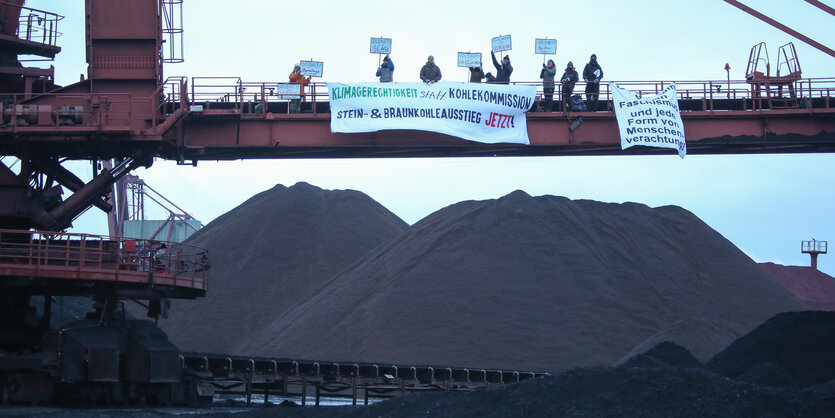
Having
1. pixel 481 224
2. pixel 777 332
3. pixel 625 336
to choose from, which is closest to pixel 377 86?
pixel 777 332

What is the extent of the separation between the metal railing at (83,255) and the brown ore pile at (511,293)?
53.1 feet

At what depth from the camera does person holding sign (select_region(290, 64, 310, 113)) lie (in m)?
24.8

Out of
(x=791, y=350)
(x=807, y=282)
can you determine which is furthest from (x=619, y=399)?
(x=807, y=282)

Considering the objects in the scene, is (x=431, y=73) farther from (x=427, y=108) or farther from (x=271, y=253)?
(x=271, y=253)

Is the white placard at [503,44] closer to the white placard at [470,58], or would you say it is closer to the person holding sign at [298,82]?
the white placard at [470,58]

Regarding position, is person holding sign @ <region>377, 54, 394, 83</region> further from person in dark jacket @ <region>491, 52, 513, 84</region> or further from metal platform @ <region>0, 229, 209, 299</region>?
metal platform @ <region>0, 229, 209, 299</region>

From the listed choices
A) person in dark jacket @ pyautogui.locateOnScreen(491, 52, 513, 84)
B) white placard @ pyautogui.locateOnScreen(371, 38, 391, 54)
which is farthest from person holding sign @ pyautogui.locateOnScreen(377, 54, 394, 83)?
person in dark jacket @ pyautogui.locateOnScreen(491, 52, 513, 84)

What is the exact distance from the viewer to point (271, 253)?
191 feet

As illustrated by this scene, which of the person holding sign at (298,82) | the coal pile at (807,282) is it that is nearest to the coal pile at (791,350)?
the person holding sign at (298,82)

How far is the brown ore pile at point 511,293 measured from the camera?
39875 millimetres

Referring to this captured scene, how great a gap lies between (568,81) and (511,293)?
2008 cm

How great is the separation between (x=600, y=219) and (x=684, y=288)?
277 inches

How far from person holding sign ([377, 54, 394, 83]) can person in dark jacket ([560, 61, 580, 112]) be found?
14.2ft

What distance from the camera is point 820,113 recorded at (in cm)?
2442
